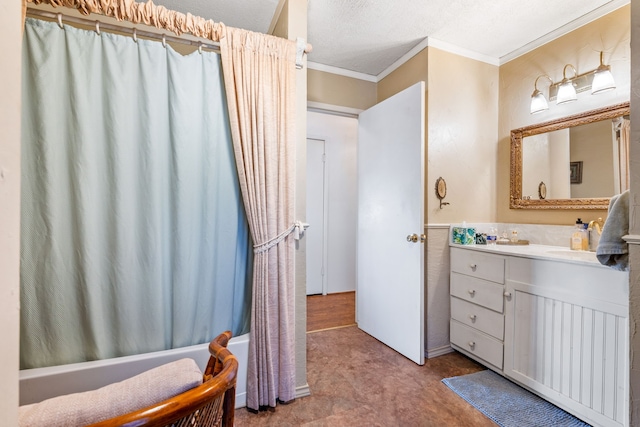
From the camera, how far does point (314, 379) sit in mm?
1952

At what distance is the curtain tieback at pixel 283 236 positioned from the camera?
1626 millimetres

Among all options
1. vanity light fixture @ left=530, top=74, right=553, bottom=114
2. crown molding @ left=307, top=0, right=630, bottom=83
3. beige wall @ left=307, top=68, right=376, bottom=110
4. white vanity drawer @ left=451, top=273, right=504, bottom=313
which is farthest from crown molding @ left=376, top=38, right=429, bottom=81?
white vanity drawer @ left=451, top=273, right=504, bottom=313

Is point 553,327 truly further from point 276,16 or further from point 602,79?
point 276,16

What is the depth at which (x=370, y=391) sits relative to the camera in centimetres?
184

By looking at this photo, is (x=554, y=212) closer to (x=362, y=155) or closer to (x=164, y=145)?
(x=362, y=155)

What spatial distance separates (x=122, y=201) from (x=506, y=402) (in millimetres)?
2378

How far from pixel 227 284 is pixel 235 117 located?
0.92 m

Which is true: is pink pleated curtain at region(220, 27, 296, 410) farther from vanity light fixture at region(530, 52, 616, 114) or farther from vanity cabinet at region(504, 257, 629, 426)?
vanity light fixture at region(530, 52, 616, 114)

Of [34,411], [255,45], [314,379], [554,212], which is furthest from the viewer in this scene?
[554,212]

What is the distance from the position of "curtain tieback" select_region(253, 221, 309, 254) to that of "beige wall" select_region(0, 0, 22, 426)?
1216mm

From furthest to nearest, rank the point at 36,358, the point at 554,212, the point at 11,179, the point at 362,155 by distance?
the point at 362,155 < the point at 554,212 < the point at 36,358 < the point at 11,179

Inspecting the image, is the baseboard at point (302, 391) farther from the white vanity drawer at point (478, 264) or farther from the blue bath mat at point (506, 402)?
the white vanity drawer at point (478, 264)

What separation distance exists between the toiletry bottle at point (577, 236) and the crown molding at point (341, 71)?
2069 millimetres

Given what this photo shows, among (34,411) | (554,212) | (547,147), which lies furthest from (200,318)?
(547,147)
